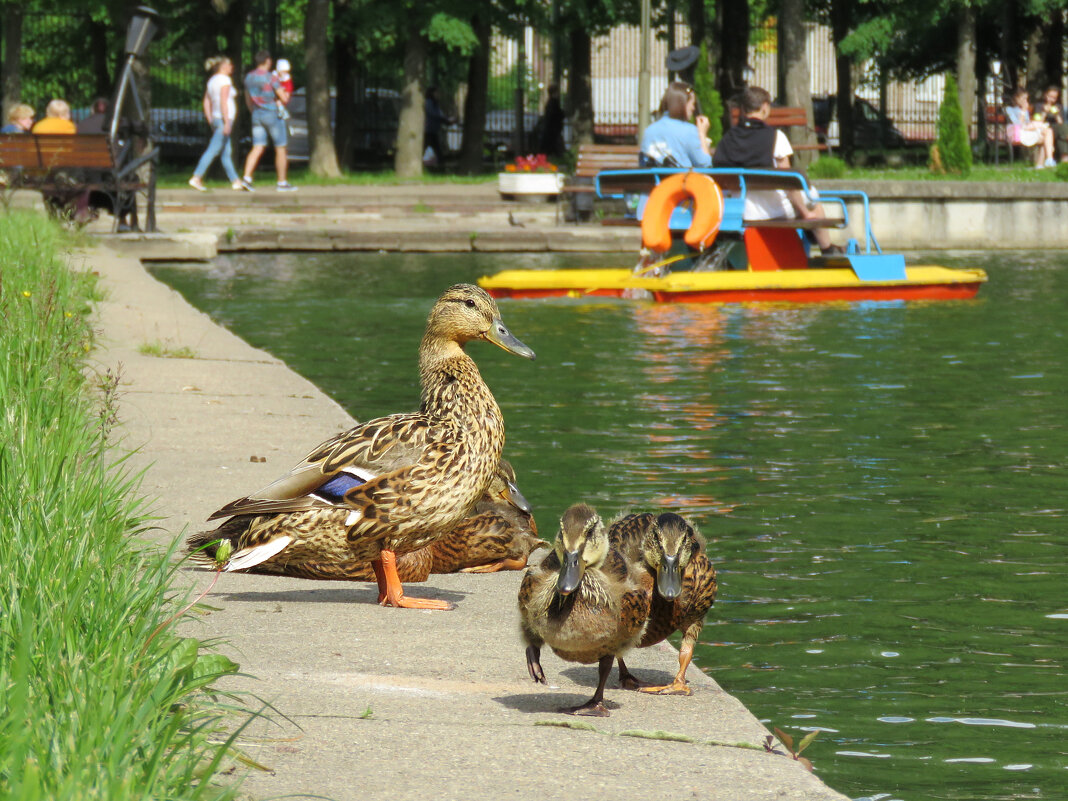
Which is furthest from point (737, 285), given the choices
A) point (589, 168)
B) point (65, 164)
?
point (589, 168)

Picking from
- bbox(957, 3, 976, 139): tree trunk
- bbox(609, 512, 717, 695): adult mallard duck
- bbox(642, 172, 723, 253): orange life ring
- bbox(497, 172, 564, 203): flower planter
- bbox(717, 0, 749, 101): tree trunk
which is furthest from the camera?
bbox(717, 0, 749, 101): tree trunk

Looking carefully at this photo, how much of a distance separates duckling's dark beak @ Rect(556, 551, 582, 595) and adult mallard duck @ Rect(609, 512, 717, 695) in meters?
0.27

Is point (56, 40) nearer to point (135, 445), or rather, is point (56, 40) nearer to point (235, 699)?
point (135, 445)

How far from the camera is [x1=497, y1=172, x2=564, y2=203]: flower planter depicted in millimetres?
28312

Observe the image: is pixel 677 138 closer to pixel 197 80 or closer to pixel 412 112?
pixel 412 112

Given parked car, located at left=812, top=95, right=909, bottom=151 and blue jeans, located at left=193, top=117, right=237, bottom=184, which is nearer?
blue jeans, located at left=193, top=117, right=237, bottom=184

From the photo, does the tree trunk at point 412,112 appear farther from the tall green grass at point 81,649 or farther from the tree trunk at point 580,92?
the tall green grass at point 81,649

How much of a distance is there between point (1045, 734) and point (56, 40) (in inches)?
1808

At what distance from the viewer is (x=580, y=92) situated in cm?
3962

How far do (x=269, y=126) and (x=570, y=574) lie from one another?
82.0 feet

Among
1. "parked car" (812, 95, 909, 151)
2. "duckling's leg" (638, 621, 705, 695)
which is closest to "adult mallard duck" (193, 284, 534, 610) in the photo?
"duckling's leg" (638, 621, 705, 695)

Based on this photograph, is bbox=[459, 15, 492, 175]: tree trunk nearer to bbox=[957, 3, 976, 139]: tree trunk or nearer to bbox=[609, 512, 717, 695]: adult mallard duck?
bbox=[957, 3, 976, 139]: tree trunk

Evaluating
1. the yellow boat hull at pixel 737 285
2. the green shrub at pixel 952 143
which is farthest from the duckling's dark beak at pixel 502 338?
the green shrub at pixel 952 143

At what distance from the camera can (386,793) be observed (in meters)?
3.65
